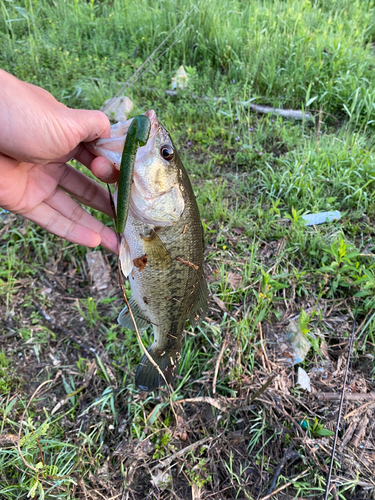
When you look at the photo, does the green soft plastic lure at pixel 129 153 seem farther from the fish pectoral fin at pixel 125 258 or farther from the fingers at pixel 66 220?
the fingers at pixel 66 220

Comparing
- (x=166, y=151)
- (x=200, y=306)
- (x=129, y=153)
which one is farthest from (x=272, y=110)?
(x=129, y=153)

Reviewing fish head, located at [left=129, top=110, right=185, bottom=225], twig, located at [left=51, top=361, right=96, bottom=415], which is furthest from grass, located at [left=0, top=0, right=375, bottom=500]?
fish head, located at [left=129, top=110, right=185, bottom=225]

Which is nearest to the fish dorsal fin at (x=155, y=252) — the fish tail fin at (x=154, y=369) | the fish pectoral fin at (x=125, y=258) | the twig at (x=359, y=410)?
the fish pectoral fin at (x=125, y=258)

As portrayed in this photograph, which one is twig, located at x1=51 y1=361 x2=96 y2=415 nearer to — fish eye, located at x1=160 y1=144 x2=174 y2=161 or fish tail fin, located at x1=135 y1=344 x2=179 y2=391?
fish tail fin, located at x1=135 y1=344 x2=179 y2=391

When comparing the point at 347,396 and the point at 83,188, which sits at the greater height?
the point at 83,188

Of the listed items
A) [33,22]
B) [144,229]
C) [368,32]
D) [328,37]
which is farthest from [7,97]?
[368,32]

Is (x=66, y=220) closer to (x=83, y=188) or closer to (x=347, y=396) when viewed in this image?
(x=83, y=188)
